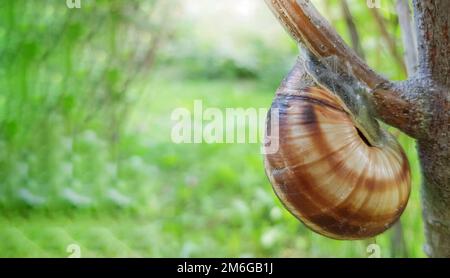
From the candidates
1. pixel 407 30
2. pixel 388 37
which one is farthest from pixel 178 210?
pixel 407 30

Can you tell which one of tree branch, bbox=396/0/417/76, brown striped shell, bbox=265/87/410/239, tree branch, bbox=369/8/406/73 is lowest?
brown striped shell, bbox=265/87/410/239

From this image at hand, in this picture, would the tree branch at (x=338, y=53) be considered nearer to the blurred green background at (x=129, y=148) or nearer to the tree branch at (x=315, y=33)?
the tree branch at (x=315, y=33)

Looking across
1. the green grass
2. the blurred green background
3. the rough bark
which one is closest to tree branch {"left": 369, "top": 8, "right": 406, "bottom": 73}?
the blurred green background

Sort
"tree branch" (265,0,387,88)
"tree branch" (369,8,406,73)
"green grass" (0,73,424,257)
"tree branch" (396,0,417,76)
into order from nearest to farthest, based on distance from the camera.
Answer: "tree branch" (265,0,387,88), "tree branch" (396,0,417,76), "tree branch" (369,8,406,73), "green grass" (0,73,424,257)

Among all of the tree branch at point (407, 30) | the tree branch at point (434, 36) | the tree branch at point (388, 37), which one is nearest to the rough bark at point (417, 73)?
the tree branch at point (434, 36)

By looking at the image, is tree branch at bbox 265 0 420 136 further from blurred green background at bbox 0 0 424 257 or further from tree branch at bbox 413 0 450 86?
blurred green background at bbox 0 0 424 257

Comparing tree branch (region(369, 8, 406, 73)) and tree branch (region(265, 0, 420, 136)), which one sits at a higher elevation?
tree branch (region(369, 8, 406, 73))

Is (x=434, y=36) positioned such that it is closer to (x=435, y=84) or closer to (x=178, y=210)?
(x=435, y=84)

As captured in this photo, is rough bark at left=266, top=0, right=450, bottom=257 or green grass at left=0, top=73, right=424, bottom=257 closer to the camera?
rough bark at left=266, top=0, right=450, bottom=257
